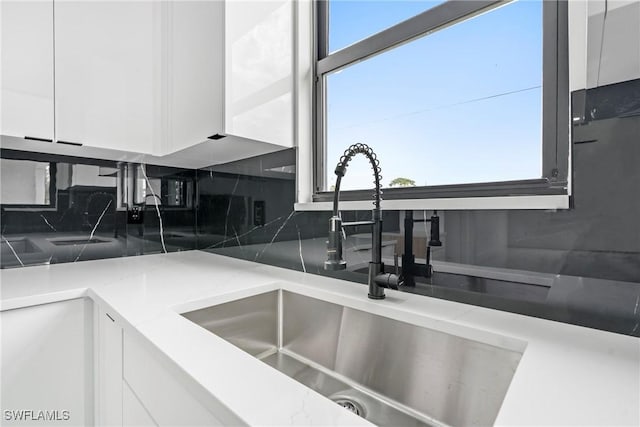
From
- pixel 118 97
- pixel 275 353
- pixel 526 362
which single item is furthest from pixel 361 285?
pixel 118 97

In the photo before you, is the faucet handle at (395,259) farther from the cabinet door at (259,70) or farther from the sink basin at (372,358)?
the cabinet door at (259,70)

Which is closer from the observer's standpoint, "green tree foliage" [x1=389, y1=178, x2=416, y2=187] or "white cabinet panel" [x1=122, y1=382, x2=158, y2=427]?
"white cabinet panel" [x1=122, y1=382, x2=158, y2=427]

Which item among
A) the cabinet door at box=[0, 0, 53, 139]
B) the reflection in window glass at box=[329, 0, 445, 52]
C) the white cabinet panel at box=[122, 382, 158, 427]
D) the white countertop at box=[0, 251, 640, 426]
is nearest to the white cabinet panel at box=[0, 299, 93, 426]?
the white countertop at box=[0, 251, 640, 426]

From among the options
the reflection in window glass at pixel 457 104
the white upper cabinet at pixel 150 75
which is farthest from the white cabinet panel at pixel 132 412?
the reflection in window glass at pixel 457 104

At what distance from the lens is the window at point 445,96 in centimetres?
82

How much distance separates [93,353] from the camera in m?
1.06

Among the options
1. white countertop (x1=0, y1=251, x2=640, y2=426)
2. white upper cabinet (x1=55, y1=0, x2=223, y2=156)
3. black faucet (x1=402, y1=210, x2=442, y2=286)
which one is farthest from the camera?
white upper cabinet (x1=55, y1=0, x2=223, y2=156)

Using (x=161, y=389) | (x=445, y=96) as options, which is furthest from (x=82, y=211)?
(x=445, y=96)

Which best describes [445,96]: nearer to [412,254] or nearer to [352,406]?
[412,254]

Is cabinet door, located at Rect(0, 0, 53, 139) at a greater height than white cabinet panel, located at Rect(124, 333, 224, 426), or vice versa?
cabinet door, located at Rect(0, 0, 53, 139)

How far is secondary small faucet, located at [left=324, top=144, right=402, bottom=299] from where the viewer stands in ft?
2.83

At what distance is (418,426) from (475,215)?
1.82 feet

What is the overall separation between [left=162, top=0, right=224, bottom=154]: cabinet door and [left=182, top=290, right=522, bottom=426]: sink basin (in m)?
0.69

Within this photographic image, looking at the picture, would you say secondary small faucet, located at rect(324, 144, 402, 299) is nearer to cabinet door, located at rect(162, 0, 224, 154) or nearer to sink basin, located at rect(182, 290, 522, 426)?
sink basin, located at rect(182, 290, 522, 426)
